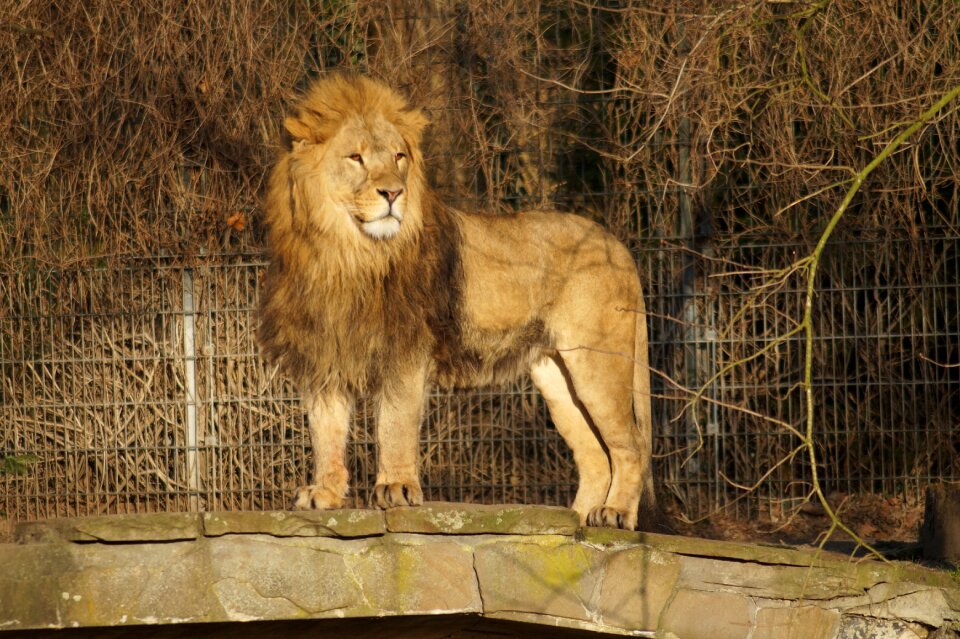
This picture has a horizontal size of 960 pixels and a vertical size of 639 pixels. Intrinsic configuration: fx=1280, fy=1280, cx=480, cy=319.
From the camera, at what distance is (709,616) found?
16.4 ft

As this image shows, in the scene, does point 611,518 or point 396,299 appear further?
point 611,518

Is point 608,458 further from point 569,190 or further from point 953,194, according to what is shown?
point 953,194

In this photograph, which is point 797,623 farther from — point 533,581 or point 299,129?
point 299,129

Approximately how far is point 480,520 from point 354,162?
1562mm

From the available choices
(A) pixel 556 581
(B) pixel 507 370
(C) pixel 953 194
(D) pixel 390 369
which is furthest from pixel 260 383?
(C) pixel 953 194

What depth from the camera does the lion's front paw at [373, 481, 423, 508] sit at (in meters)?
5.08

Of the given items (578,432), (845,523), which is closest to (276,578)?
(578,432)

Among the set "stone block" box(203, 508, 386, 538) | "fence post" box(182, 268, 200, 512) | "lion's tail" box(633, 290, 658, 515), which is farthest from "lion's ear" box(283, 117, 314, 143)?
"fence post" box(182, 268, 200, 512)

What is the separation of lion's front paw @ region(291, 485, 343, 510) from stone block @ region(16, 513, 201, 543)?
1.45ft

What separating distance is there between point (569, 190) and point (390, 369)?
336 centimetres

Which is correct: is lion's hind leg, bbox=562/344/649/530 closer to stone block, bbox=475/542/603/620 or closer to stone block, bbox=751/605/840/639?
stone block, bbox=475/542/603/620

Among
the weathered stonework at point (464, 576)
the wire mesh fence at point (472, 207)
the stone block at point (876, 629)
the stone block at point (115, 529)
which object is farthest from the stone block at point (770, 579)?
the wire mesh fence at point (472, 207)

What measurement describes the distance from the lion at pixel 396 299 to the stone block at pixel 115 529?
50 cm

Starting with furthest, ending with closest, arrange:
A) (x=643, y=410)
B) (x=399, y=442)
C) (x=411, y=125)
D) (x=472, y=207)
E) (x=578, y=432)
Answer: (x=472, y=207)
(x=578, y=432)
(x=643, y=410)
(x=411, y=125)
(x=399, y=442)
